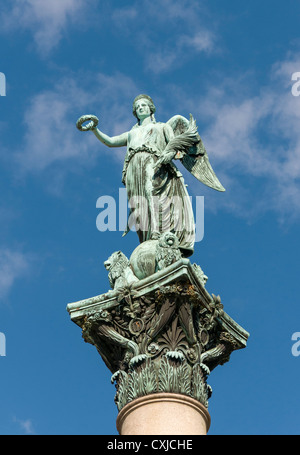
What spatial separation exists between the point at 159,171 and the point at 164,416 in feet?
20.3

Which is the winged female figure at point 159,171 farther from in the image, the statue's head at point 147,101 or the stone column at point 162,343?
the stone column at point 162,343

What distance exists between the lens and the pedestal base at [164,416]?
1473 centimetres

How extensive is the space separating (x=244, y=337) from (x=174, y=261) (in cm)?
221

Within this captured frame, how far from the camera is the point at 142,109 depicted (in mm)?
20578

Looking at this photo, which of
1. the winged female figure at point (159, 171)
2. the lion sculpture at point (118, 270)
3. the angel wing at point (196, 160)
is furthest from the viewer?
the angel wing at point (196, 160)

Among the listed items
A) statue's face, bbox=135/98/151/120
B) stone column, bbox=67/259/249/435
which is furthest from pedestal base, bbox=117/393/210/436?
statue's face, bbox=135/98/151/120

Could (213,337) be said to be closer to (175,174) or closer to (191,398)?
(191,398)

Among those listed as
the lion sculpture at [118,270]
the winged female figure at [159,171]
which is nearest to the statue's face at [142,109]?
the winged female figure at [159,171]

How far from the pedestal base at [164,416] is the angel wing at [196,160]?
6429mm

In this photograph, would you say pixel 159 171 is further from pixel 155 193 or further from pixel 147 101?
pixel 147 101

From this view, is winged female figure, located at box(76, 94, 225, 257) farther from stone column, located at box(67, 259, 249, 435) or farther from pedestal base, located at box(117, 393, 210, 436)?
pedestal base, located at box(117, 393, 210, 436)

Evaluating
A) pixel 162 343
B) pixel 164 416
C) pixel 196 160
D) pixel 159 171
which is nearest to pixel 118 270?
pixel 162 343

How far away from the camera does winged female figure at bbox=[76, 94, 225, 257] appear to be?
1833cm
